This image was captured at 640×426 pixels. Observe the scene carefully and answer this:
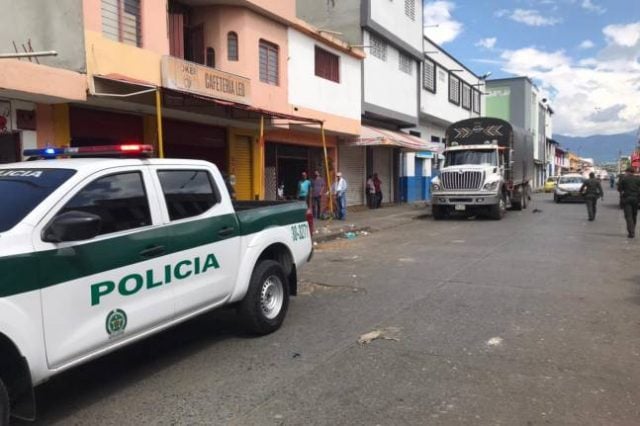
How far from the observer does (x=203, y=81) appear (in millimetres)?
13922

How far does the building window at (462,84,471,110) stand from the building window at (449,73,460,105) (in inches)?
67.1

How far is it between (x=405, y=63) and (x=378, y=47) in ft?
12.2

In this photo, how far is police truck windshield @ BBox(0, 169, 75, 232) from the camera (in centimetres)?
380

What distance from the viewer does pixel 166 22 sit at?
14.0m

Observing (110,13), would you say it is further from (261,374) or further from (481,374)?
(481,374)

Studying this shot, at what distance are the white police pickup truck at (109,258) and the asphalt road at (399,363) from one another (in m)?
0.55

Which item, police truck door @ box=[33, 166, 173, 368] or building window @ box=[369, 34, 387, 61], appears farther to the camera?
building window @ box=[369, 34, 387, 61]

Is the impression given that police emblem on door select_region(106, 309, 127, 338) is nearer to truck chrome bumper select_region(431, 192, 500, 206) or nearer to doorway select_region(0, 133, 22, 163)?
doorway select_region(0, 133, 22, 163)

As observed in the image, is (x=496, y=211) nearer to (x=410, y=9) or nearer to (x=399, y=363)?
(x=410, y=9)

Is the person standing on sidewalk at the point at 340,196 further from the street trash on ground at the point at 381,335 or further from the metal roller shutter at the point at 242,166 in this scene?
the street trash on ground at the point at 381,335

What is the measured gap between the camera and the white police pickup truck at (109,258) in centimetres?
359

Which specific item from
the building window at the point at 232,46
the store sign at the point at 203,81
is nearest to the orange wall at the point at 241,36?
the building window at the point at 232,46

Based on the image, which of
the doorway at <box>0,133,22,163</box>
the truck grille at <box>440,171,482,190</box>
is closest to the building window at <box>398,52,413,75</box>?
the truck grille at <box>440,171,482,190</box>

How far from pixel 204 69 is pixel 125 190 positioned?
993cm
